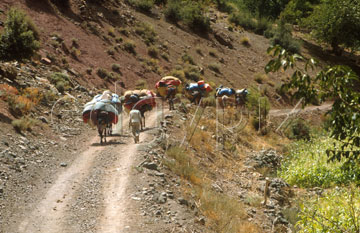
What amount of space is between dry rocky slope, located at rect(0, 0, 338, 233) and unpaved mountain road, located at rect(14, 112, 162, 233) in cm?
2

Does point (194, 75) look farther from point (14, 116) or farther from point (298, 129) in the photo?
point (14, 116)

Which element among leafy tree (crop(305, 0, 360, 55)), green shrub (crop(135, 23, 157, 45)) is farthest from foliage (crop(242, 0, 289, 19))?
green shrub (crop(135, 23, 157, 45))

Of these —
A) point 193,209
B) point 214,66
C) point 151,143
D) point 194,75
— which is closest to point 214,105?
point 194,75

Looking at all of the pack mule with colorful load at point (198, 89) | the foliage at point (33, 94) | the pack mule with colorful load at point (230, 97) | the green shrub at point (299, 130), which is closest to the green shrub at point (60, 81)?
the foliage at point (33, 94)

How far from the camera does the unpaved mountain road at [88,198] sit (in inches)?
275

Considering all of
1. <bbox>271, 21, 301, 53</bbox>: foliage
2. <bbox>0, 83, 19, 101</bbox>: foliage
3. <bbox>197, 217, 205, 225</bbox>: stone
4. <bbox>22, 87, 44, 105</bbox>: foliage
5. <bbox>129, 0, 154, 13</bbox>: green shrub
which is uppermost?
<bbox>129, 0, 154, 13</bbox>: green shrub

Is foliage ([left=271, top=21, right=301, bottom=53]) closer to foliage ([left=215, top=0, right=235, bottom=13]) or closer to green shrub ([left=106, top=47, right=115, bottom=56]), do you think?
foliage ([left=215, top=0, right=235, bottom=13])

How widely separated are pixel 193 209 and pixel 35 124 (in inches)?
313

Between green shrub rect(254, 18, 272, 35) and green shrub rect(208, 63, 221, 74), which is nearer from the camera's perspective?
green shrub rect(208, 63, 221, 74)

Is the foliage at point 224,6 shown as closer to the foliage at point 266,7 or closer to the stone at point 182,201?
the foliage at point 266,7

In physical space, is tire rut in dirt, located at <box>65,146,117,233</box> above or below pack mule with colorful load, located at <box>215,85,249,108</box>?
above

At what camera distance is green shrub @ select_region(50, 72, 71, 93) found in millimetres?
18359

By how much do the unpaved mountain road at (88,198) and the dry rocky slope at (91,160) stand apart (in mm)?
22

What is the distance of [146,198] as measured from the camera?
8320mm
